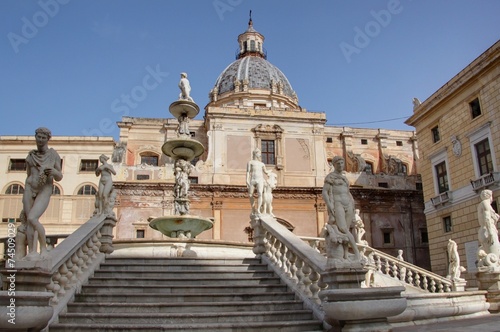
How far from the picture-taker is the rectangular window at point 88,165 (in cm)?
3303

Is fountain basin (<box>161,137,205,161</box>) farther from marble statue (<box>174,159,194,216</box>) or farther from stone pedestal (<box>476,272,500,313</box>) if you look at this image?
stone pedestal (<box>476,272,500,313</box>)

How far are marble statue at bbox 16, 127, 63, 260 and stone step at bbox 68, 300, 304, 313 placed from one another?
1.08m

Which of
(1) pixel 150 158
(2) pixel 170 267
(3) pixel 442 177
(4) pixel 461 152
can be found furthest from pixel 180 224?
(1) pixel 150 158

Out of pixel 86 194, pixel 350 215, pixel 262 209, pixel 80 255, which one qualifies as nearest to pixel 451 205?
pixel 262 209

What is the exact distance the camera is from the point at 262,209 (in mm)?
10523

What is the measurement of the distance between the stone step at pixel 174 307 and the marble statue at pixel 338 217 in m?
1.29

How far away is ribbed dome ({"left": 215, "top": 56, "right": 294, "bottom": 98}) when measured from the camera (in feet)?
147

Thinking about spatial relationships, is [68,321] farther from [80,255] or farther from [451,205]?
[451,205]

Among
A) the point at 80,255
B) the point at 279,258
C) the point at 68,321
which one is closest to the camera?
the point at 68,321

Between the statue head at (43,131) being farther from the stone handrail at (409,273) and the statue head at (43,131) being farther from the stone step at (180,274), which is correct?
the stone handrail at (409,273)

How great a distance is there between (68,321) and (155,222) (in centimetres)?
673

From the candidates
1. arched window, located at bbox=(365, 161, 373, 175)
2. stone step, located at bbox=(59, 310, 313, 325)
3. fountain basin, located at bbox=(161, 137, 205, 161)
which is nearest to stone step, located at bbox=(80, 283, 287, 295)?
stone step, located at bbox=(59, 310, 313, 325)

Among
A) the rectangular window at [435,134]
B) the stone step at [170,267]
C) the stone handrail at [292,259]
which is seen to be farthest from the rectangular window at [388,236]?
the stone step at [170,267]

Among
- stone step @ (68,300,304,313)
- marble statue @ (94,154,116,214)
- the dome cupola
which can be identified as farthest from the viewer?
the dome cupola
